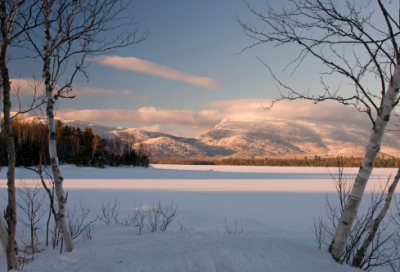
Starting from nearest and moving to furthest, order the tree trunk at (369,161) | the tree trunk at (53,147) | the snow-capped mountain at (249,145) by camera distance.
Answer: the tree trunk at (369,161)
the tree trunk at (53,147)
the snow-capped mountain at (249,145)

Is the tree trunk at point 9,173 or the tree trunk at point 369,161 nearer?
the tree trunk at point 9,173

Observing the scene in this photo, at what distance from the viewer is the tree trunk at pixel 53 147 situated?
3.58 m

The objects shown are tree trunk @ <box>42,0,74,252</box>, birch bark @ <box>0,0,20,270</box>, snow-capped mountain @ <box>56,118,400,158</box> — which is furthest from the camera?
snow-capped mountain @ <box>56,118,400,158</box>

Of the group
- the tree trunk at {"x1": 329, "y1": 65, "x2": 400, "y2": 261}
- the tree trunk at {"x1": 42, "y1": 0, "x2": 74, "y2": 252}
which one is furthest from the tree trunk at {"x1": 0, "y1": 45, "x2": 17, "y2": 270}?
the tree trunk at {"x1": 329, "y1": 65, "x2": 400, "y2": 261}

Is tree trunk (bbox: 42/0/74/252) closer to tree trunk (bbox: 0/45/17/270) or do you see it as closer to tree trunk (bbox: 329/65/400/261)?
tree trunk (bbox: 0/45/17/270)

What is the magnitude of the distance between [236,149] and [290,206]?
517 ft

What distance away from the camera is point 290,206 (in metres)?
12.4

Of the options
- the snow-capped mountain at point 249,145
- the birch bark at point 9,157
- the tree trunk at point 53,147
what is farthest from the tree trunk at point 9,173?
the snow-capped mountain at point 249,145

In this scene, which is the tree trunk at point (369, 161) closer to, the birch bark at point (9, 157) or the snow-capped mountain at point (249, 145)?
the birch bark at point (9, 157)

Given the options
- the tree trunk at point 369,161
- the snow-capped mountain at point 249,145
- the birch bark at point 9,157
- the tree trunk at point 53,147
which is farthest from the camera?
the snow-capped mountain at point 249,145

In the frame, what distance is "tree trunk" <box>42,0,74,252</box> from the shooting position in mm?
3582

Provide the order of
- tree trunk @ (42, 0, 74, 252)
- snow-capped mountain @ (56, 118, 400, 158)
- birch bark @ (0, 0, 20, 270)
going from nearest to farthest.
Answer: birch bark @ (0, 0, 20, 270) < tree trunk @ (42, 0, 74, 252) < snow-capped mountain @ (56, 118, 400, 158)

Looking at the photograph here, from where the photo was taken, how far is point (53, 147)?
3584mm

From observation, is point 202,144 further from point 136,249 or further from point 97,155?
point 136,249
